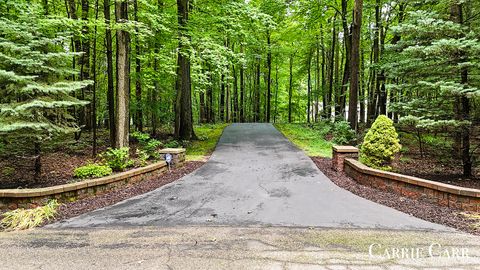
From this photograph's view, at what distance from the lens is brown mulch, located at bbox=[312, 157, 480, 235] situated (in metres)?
4.28

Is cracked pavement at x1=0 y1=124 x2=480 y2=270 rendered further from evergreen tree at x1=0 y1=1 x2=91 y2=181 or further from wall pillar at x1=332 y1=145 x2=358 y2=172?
evergreen tree at x1=0 y1=1 x2=91 y2=181

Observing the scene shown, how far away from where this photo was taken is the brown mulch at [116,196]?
505 centimetres

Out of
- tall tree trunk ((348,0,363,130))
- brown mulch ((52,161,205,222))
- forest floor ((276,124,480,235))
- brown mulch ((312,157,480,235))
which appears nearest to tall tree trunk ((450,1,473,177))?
forest floor ((276,124,480,235))

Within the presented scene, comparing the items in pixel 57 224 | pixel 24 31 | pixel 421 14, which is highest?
pixel 421 14

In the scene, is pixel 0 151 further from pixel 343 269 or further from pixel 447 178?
pixel 447 178

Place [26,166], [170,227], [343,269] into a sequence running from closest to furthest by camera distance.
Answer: [343,269]
[170,227]
[26,166]

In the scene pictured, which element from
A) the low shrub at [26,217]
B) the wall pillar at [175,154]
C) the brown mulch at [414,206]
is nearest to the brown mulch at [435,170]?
the brown mulch at [414,206]

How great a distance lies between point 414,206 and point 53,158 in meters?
9.79

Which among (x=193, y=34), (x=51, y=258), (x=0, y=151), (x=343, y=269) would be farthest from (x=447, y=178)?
(x=0, y=151)

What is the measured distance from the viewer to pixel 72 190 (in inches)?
219

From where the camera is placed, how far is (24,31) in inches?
222

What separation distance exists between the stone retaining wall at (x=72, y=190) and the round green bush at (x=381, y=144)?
5453 mm

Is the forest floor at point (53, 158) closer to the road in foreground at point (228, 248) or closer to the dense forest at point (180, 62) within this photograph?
the dense forest at point (180, 62)

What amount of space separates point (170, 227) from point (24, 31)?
4.88 meters
